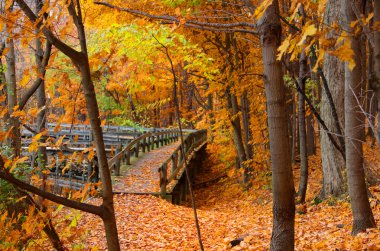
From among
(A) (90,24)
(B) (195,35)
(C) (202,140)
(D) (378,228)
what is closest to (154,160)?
(B) (195,35)

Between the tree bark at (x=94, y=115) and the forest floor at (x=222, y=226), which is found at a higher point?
the tree bark at (x=94, y=115)

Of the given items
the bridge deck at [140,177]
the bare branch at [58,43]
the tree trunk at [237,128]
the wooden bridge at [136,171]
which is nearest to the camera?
the bare branch at [58,43]

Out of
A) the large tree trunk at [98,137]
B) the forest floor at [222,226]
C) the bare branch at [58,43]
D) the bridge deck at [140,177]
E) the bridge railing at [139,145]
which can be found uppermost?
the bare branch at [58,43]

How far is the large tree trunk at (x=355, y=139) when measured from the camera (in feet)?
16.6

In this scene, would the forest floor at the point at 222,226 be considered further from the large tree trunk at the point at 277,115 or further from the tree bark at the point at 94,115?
the large tree trunk at the point at 277,115

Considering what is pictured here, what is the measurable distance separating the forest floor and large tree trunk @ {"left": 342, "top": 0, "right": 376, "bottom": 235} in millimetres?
261

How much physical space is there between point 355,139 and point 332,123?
4144 millimetres

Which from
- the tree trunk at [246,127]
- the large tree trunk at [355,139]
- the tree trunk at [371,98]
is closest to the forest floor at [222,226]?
the large tree trunk at [355,139]

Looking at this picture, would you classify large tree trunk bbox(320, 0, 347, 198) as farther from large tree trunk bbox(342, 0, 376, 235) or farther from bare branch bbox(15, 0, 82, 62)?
bare branch bbox(15, 0, 82, 62)

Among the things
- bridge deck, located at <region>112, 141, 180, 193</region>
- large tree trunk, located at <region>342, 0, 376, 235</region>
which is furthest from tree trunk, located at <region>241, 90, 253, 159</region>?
large tree trunk, located at <region>342, 0, 376, 235</region>

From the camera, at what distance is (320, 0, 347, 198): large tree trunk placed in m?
9.20

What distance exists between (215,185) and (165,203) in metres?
7.65

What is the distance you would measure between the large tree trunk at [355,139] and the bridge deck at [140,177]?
809cm

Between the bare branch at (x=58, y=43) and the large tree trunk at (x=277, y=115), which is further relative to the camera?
the large tree trunk at (x=277, y=115)
